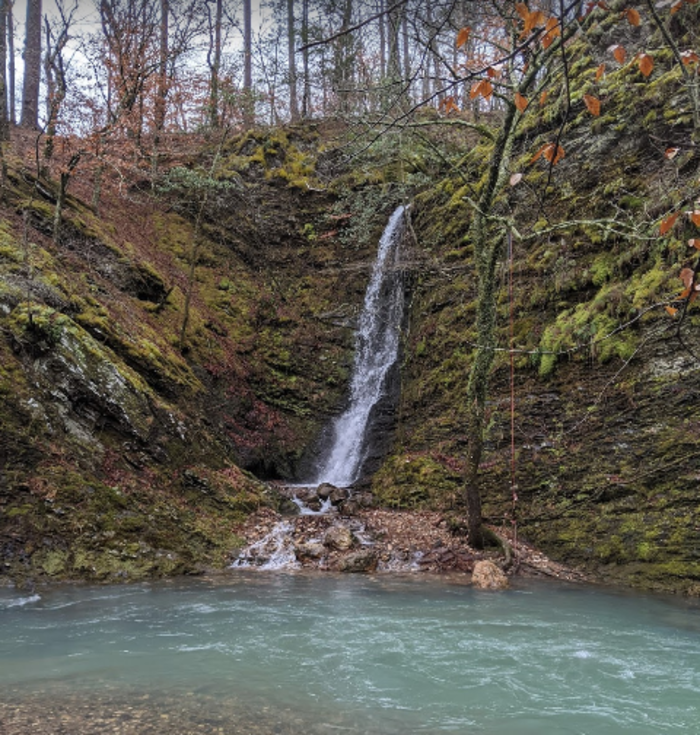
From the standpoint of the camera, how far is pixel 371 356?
15.6 metres

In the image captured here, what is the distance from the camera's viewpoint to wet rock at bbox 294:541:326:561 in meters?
8.75

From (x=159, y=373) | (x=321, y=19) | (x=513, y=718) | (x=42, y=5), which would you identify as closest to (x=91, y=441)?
(x=159, y=373)

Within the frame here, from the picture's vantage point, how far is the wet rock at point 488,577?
7480mm

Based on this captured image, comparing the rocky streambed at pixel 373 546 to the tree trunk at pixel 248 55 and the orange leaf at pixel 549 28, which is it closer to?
the orange leaf at pixel 549 28

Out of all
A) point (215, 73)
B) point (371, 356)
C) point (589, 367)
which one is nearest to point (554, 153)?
point (589, 367)

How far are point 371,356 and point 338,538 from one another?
23.9 ft

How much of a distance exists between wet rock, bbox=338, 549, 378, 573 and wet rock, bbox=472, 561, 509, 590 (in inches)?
61.9

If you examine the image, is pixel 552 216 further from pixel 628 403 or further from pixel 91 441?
pixel 91 441

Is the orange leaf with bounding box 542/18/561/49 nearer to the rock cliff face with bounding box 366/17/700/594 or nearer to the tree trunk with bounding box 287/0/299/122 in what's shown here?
the rock cliff face with bounding box 366/17/700/594

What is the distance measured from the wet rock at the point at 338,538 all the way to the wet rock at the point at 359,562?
16.4 inches

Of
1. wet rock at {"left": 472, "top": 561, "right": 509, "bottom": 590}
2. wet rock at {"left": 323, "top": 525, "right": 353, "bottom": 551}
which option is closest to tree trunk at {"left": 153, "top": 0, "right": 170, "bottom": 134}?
wet rock at {"left": 323, "top": 525, "right": 353, "bottom": 551}

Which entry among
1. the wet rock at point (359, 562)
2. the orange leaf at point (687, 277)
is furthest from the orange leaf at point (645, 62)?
the wet rock at point (359, 562)

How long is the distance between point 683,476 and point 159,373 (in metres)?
8.83

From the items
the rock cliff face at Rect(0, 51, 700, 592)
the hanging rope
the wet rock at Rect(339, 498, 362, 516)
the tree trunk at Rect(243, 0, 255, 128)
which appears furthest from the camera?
the tree trunk at Rect(243, 0, 255, 128)
